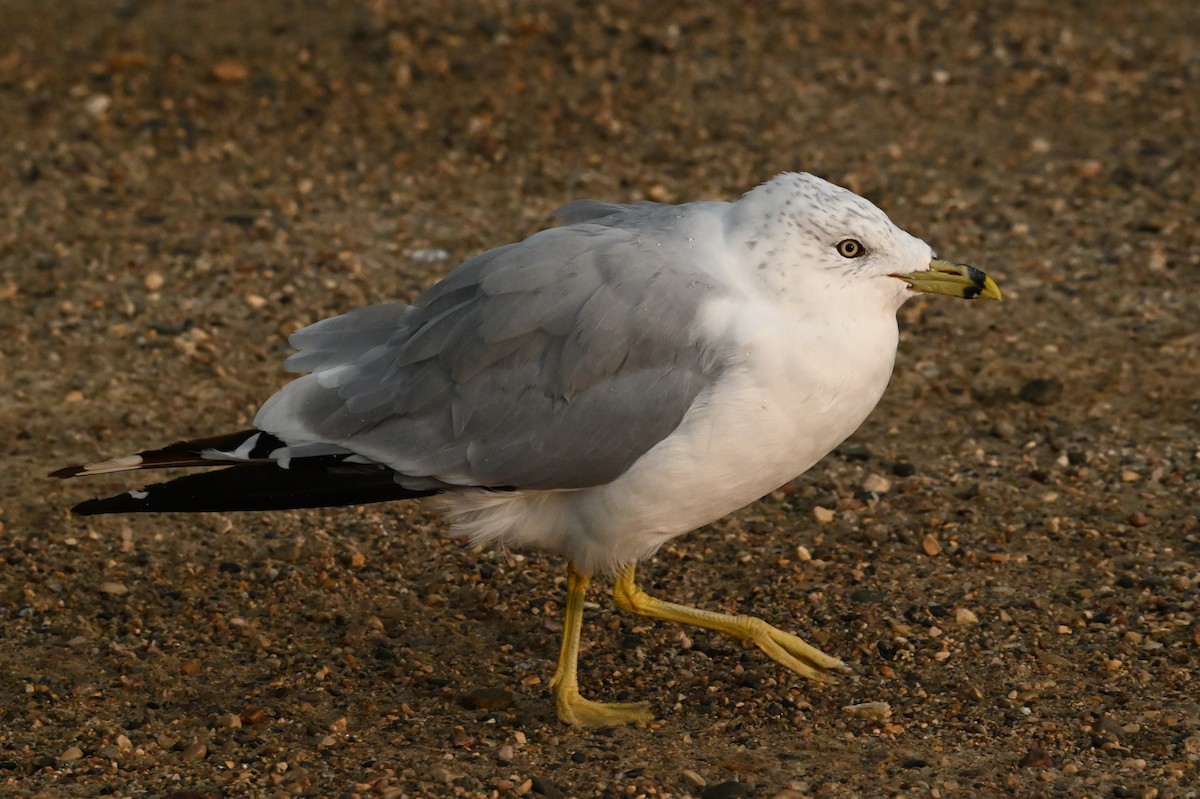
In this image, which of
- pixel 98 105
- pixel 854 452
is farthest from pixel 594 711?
pixel 98 105

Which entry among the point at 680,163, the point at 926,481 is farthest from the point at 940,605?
the point at 680,163

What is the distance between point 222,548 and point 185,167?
3336mm

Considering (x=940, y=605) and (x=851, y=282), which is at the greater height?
(x=851, y=282)

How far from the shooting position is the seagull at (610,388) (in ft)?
12.8

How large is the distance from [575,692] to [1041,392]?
2.54 metres

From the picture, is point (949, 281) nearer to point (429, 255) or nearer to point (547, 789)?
point (547, 789)

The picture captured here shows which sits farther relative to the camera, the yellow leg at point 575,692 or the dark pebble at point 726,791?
the yellow leg at point 575,692

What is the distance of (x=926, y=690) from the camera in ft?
14.4

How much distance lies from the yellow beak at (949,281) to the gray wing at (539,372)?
51 cm

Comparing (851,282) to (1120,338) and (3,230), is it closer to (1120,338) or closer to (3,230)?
(1120,338)

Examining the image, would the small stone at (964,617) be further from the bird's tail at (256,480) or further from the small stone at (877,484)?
the bird's tail at (256,480)

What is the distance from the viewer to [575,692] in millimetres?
4355

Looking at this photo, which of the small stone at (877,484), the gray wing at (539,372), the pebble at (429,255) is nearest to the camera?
the gray wing at (539,372)

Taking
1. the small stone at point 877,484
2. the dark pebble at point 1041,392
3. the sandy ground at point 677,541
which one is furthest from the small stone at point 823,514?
the dark pebble at point 1041,392
